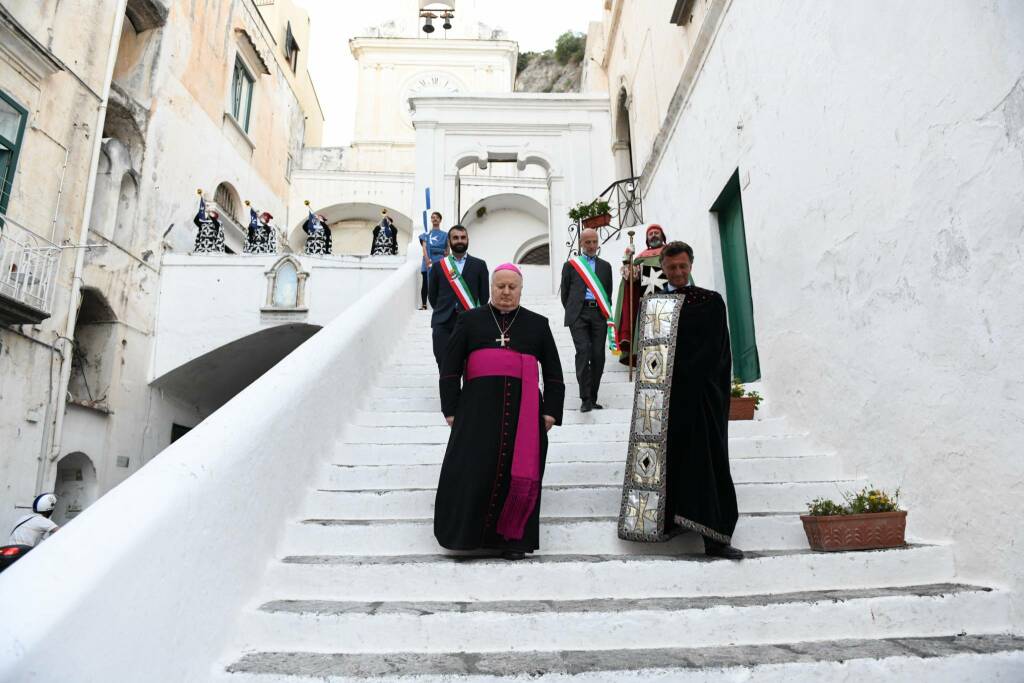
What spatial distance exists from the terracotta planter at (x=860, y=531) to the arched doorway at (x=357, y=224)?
21.3m

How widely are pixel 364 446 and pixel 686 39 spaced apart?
6.53 meters

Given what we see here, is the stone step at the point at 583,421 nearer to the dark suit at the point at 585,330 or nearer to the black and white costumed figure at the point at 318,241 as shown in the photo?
the dark suit at the point at 585,330

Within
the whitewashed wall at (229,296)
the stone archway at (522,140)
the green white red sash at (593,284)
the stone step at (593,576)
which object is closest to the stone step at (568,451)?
the stone step at (593,576)

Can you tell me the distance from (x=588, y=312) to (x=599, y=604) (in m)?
3.00

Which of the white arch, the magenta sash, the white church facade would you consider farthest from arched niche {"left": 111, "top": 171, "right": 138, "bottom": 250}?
the magenta sash

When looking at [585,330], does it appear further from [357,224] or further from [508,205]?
[357,224]

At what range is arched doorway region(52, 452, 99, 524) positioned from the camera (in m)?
10.8

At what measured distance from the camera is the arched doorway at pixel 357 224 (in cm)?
2338

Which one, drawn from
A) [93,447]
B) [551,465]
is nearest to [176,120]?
[93,447]

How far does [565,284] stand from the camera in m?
5.80

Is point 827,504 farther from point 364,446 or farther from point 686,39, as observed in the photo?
point 686,39

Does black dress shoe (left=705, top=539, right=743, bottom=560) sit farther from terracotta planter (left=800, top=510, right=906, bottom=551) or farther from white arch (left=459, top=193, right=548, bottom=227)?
white arch (left=459, top=193, right=548, bottom=227)

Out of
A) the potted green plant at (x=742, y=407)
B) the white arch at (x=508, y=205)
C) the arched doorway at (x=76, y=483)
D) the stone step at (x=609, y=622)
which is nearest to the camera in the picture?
the stone step at (x=609, y=622)

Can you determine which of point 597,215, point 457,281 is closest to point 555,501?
point 457,281
